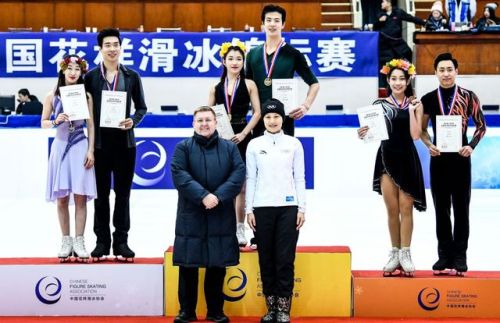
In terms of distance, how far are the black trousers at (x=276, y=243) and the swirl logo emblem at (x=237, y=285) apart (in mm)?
271

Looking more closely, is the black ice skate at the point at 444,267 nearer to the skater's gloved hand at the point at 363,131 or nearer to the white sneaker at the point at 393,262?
the white sneaker at the point at 393,262

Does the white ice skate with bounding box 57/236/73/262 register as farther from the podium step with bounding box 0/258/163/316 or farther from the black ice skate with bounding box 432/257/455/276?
the black ice skate with bounding box 432/257/455/276

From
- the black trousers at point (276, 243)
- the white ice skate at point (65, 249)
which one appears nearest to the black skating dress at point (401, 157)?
the black trousers at point (276, 243)

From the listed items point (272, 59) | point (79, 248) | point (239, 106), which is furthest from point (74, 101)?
point (272, 59)

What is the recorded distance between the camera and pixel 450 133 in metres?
5.91

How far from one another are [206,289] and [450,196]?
71.5 inches

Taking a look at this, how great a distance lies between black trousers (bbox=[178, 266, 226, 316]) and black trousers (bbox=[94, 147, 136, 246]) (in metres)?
0.68

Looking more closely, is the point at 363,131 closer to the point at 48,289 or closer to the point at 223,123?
the point at 223,123

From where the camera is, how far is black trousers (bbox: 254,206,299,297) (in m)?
5.73

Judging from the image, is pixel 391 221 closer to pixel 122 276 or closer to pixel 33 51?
pixel 122 276

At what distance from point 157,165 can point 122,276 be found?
231 inches

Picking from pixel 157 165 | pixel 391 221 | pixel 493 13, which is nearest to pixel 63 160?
pixel 391 221

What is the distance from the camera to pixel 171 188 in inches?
472

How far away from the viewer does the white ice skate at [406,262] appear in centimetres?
605
